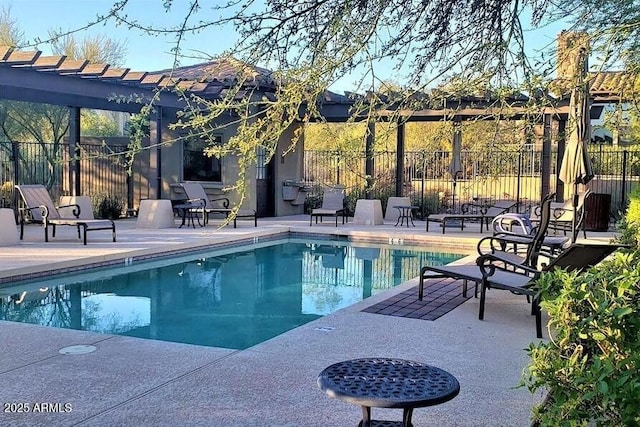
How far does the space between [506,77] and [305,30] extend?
1.18 meters

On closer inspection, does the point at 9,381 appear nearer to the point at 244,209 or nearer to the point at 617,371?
the point at 617,371

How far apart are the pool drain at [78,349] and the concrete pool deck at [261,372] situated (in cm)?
5

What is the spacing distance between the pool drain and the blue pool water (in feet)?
4.23

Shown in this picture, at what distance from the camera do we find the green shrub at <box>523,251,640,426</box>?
1664 millimetres

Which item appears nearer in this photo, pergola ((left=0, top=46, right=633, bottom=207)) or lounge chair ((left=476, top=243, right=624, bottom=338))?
lounge chair ((left=476, top=243, right=624, bottom=338))

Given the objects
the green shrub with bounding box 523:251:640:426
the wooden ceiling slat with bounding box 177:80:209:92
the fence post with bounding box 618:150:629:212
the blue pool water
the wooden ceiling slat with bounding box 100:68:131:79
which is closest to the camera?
the green shrub with bounding box 523:251:640:426

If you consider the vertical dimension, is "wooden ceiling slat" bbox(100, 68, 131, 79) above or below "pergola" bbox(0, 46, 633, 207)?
above

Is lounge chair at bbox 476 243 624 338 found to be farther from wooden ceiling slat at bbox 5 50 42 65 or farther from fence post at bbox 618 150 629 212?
fence post at bbox 618 150 629 212

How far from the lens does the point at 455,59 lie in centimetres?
355

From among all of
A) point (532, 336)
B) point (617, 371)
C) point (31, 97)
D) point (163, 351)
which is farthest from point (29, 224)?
point (617, 371)

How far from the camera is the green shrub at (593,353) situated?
65.5 inches

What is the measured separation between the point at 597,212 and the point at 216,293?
A: 9115 millimetres

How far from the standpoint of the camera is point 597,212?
13.2 metres

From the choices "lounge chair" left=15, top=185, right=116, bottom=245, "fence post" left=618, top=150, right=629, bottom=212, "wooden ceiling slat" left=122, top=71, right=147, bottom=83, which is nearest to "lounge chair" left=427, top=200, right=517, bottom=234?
"fence post" left=618, top=150, right=629, bottom=212
